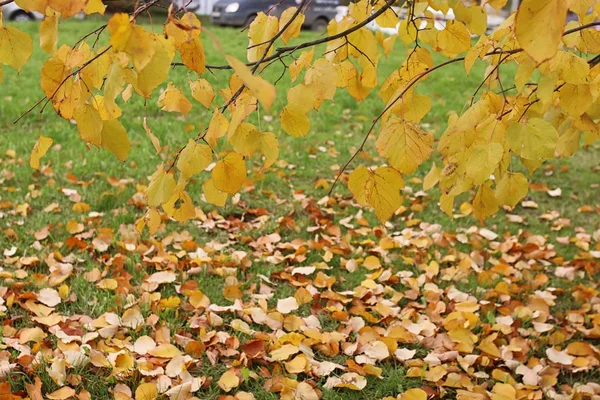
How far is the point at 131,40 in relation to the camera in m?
0.86

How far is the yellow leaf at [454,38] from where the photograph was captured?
1596 mm

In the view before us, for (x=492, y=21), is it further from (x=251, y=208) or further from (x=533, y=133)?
(x=533, y=133)

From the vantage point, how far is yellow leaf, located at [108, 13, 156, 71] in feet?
2.70

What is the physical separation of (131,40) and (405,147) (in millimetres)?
563

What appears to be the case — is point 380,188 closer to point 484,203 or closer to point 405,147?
point 405,147

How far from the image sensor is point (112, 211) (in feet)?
11.2

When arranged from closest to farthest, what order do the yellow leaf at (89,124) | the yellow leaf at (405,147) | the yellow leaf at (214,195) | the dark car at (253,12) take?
Answer: 1. the yellow leaf at (89,124)
2. the yellow leaf at (405,147)
3. the yellow leaf at (214,195)
4. the dark car at (253,12)

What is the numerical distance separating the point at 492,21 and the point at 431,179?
1473 cm

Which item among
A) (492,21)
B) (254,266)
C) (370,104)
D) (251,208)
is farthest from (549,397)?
(492,21)

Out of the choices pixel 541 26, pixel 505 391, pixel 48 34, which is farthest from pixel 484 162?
pixel 505 391

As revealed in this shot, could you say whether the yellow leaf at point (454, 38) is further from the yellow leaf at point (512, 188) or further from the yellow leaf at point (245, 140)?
the yellow leaf at point (245, 140)

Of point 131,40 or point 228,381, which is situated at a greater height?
point 131,40

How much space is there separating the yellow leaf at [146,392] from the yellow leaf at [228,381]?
208 mm

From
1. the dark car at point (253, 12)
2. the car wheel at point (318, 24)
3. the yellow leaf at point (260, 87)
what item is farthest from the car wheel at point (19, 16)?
the yellow leaf at point (260, 87)
